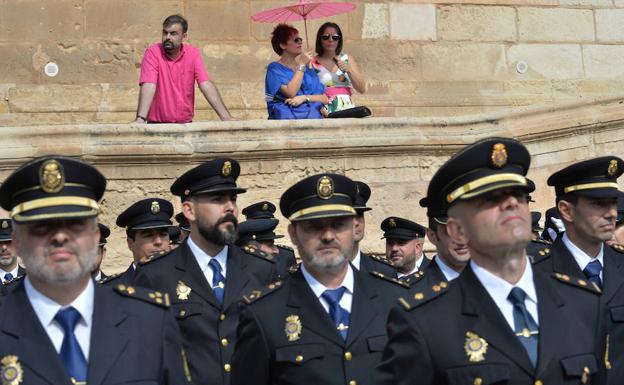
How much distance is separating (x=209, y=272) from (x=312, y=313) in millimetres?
1662

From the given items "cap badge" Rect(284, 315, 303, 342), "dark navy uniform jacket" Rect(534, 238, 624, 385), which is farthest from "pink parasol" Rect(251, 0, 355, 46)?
"cap badge" Rect(284, 315, 303, 342)

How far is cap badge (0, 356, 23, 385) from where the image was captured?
4.55 metres

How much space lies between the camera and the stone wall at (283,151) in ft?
35.7

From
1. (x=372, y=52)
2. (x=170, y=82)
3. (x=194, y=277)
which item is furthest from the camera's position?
(x=372, y=52)

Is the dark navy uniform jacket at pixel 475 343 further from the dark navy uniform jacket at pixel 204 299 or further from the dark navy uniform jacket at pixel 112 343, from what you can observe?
the dark navy uniform jacket at pixel 204 299

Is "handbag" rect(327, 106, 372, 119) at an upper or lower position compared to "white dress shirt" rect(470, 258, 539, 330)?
upper

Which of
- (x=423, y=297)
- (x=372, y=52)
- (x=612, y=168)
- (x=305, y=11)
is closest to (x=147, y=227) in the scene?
(x=612, y=168)

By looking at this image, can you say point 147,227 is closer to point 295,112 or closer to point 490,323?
point 295,112

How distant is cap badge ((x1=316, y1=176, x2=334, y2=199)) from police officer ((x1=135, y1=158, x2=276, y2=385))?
1243 mm

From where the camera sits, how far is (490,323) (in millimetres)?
4559

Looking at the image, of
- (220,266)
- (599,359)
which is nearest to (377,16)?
(220,266)

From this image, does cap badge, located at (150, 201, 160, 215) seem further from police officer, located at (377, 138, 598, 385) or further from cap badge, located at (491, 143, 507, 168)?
cap badge, located at (491, 143, 507, 168)

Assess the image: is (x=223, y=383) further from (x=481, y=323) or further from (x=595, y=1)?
A: (x=595, y=1)

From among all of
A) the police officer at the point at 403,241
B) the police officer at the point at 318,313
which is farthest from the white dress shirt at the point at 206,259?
the police officer at the point at 403,241
